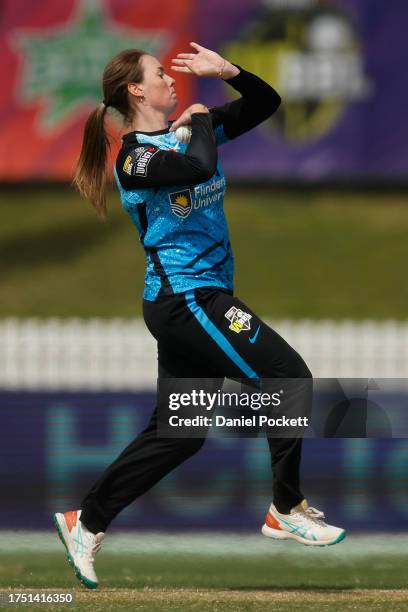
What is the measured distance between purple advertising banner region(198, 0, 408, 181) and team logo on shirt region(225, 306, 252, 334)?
12327 mm

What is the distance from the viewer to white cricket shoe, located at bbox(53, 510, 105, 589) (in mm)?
5152

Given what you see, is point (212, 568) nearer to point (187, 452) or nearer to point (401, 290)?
point (187, 452)

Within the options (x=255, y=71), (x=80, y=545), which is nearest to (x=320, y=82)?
(x=255, y=71)

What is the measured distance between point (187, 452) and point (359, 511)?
247 centimetres

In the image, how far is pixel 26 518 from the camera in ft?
23.8

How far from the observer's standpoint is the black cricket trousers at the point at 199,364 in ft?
16.4

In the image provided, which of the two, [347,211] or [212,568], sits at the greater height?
[347,211]

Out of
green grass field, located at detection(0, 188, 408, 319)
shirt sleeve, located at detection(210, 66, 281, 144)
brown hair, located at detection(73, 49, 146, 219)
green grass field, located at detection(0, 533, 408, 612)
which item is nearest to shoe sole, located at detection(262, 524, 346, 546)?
green grass field, located at detection(0, 533, 408, 612)

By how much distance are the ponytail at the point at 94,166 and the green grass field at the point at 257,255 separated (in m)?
9.68

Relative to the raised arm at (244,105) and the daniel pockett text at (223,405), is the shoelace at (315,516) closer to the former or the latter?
the daniel pockett text at (223,405)

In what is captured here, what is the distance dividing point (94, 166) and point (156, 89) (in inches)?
15.3

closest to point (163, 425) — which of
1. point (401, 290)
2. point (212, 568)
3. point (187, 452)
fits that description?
point (187, 452)

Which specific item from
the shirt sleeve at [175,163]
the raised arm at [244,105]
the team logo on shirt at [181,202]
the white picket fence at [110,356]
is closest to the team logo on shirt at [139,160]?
the shirt sleeve at [175,163]

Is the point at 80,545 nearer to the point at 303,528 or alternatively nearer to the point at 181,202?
the point at 303,528
